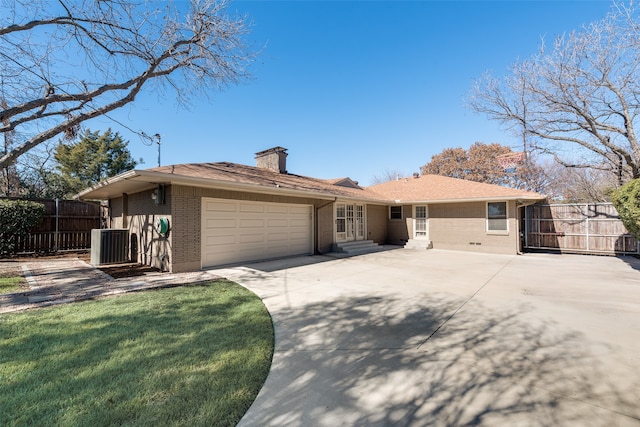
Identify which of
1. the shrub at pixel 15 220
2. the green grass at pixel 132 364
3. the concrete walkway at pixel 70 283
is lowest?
the green grass at pixel 132 364

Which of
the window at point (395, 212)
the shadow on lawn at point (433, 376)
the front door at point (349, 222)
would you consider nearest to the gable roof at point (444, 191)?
the window at point (395, 212)

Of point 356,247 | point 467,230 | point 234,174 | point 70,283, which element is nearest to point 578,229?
point 467,230

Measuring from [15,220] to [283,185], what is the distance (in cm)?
1018

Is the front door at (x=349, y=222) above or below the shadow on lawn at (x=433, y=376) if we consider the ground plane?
above

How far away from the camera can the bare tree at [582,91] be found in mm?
10977

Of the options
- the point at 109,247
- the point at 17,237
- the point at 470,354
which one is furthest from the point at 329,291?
the point at 17,237

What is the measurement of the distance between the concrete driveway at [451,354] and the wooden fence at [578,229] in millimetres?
7057

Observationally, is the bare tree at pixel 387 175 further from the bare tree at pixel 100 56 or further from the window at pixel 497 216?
the bare tree at pixel 100 56

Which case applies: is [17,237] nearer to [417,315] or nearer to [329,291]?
[329,291]

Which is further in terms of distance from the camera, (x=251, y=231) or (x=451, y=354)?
(x=251, y=231)

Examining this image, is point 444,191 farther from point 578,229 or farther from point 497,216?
point 578,229

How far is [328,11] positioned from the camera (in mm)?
9164

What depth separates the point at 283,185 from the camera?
1017 centimetres

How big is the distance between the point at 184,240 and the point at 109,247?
10.0 ft
